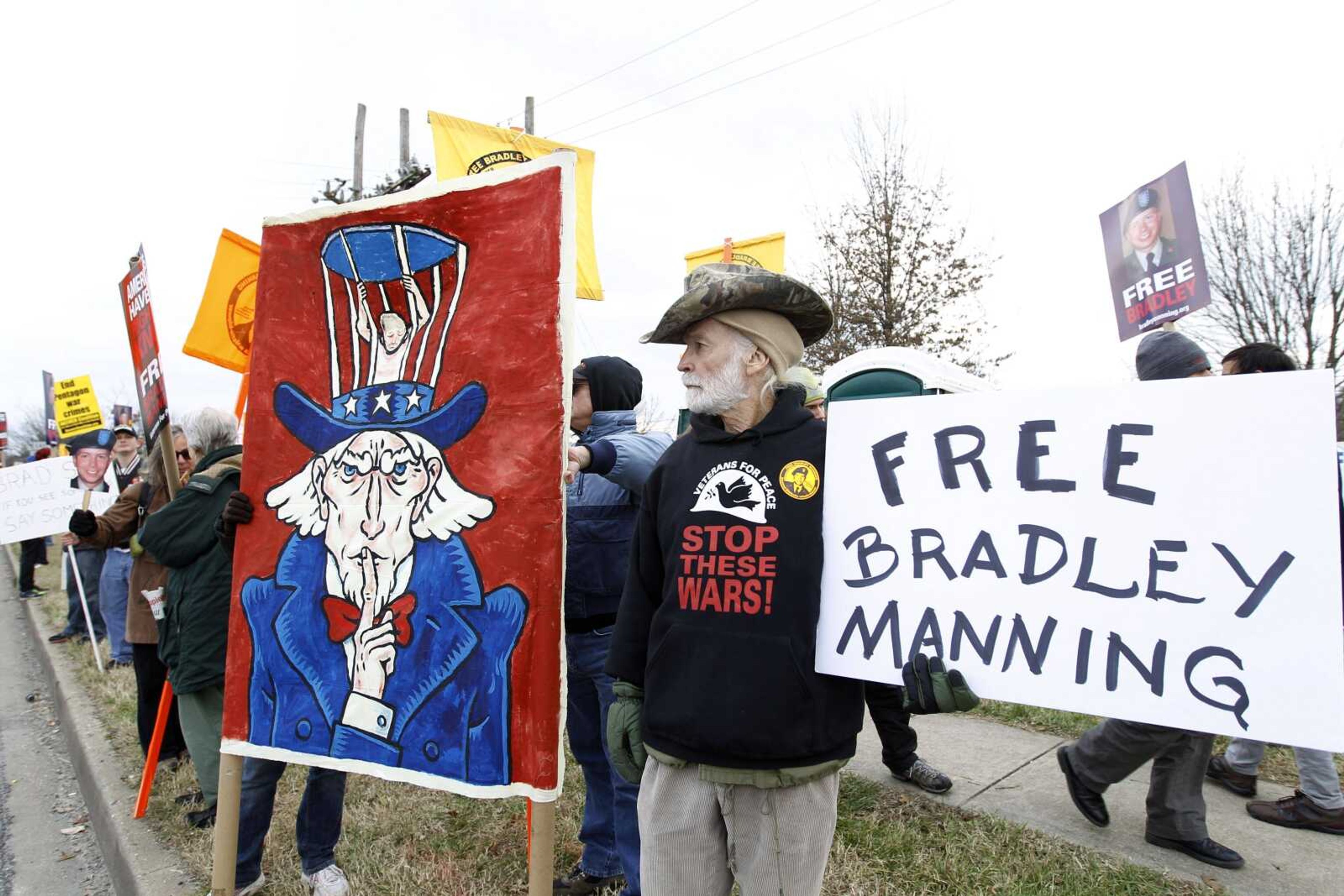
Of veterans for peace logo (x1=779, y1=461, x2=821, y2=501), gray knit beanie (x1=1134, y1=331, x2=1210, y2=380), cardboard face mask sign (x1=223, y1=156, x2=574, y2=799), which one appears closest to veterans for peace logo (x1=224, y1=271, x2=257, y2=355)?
cardboard face mask sign (x1=223, y1=156, x2=574, y2=799)

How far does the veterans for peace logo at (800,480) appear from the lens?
1846 mm

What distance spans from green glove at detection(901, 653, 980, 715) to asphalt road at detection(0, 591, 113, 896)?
3857 mm

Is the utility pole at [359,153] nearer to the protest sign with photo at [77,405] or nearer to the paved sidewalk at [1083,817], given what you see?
the protest sign with photo at [77,405]

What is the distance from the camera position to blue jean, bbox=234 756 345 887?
304cm

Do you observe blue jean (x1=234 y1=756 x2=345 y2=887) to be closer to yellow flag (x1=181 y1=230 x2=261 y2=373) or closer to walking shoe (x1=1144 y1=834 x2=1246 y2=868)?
yellow flag (x1=181 y1=230 x2=261 y2=373)

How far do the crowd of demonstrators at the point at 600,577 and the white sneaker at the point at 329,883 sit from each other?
2.60ft

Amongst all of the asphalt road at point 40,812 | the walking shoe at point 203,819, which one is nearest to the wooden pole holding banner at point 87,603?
the asphalt road at point 40,812

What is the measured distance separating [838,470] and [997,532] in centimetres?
36

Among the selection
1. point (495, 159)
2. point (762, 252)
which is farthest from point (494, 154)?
point (762, 252)

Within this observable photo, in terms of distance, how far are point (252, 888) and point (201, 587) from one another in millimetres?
1255

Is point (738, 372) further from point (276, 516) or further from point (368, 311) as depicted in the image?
point (276, 516)

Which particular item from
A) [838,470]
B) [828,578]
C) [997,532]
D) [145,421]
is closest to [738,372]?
[838,470]

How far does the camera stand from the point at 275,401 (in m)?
2.82

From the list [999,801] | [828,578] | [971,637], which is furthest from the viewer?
[999,801]
